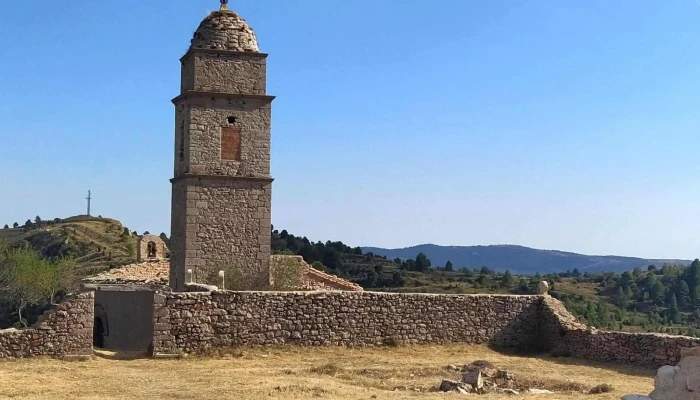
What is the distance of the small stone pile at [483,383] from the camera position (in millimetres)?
15117

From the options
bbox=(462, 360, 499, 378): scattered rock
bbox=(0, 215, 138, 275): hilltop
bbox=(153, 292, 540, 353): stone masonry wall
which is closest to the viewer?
bbox=(462, 360, 499, 378): scattered rock

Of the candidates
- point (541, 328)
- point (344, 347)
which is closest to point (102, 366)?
point (344, 347)

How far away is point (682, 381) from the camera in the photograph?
9.05 m

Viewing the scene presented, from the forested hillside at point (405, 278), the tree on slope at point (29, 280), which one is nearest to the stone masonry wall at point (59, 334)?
the tree on slope at point (29, 280)

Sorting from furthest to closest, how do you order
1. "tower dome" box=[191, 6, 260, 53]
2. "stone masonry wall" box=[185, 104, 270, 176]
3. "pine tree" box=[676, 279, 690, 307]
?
"pine tree" box=[676, 279, 690, 307] → "tower dome" box=[191, 6, 260, 53] → "stone masonry wall" box=[185, 104, 270, 176]

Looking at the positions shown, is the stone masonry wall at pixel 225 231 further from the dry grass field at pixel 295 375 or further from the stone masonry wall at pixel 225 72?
the dry grass field at pixel 295 375

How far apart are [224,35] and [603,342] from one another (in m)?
13.1

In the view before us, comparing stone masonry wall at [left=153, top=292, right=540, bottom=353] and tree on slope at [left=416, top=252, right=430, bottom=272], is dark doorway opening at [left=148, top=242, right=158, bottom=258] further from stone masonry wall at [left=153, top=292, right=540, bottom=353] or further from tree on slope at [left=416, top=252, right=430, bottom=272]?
tree on slope at [left=416, top=252, right=430, bottom=272]

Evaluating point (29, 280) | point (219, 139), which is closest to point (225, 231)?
point (219, 139)

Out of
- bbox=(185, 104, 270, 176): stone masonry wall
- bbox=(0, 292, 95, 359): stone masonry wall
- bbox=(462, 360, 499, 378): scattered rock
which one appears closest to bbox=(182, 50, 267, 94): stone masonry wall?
bbox=(185, 104, 270, 176): stone masonry wall

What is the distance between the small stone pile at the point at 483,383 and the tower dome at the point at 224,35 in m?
12.6

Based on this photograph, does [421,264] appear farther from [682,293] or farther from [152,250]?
[152,250]

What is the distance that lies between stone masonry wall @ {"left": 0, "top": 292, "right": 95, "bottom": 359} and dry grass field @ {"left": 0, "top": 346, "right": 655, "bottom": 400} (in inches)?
14.8

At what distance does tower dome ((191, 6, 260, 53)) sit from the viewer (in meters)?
25.4
